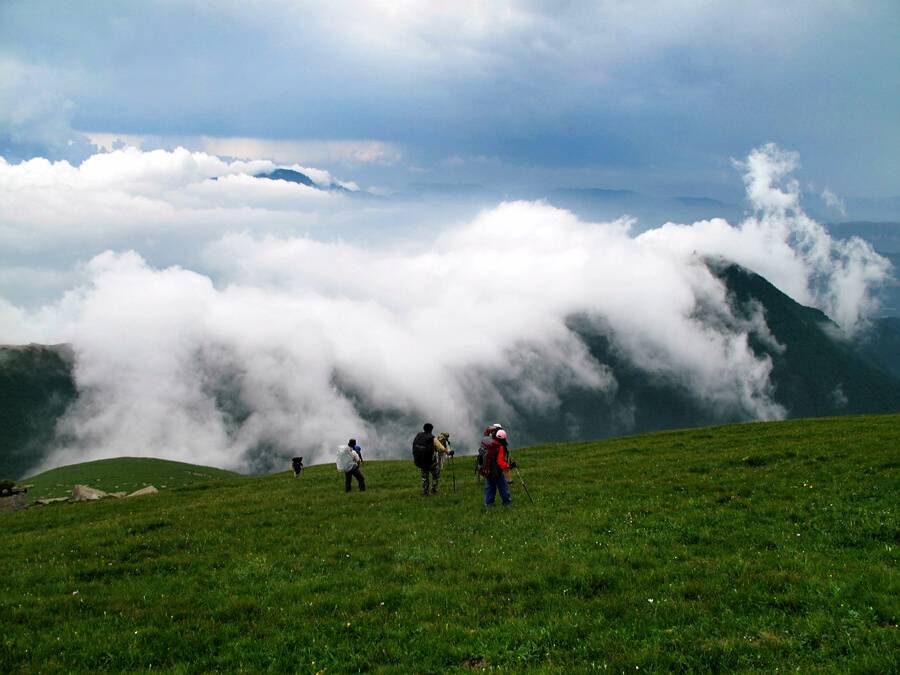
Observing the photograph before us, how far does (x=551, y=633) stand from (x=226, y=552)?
1118 centimetres

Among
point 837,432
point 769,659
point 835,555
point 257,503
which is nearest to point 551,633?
point 769,659

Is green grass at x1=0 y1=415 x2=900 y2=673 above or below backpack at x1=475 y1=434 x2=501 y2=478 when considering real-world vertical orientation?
below

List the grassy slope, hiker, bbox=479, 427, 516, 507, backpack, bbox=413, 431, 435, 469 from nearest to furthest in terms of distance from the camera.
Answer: hiker, bbox=479, 427, 516, 507 → backpack, bbox=413, 431, 435, 469 → the grassy slope

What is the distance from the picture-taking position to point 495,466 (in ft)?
66.0

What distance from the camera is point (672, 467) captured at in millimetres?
25125

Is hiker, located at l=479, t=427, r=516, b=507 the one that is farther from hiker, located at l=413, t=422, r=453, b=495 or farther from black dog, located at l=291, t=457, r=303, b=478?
black dog, located at l=291, t=457, r=303, b=478

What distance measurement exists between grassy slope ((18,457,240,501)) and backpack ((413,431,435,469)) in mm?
44903

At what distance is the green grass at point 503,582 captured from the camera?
912cm

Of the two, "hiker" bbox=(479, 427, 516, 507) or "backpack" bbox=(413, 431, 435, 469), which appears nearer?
"hiker" bbox=(479, 427, 516, 507)

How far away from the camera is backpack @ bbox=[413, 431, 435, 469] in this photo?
23719 millimetres

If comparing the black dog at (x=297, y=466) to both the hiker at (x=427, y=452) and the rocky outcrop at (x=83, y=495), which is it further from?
the hiker at (x=427, y=452)

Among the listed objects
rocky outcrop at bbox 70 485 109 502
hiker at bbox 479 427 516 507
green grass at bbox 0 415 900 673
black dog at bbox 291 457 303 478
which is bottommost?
rocky outcrop at bbox 70 485 109 502

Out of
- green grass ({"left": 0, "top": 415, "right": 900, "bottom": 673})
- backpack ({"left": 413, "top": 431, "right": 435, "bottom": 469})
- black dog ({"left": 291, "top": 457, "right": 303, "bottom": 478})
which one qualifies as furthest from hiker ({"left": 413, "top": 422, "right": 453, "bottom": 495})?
black dog ({"left": 291, "top": 457, "right": 303, "bottom": 478})

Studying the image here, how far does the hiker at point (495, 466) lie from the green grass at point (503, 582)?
0.83 meters
